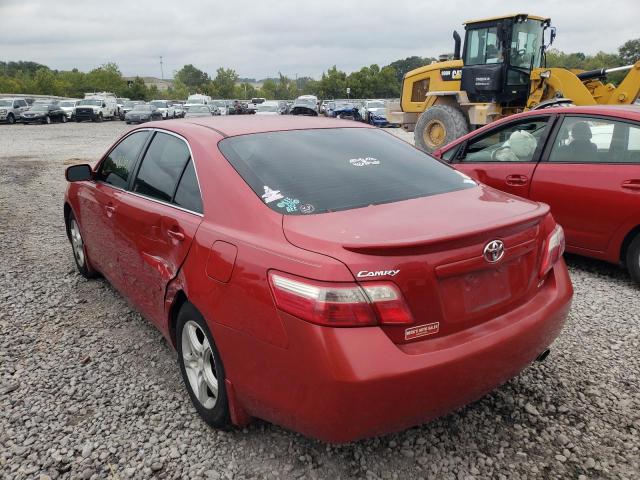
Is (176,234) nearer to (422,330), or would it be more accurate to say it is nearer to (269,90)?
(422,330)

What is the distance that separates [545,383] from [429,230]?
1.51m

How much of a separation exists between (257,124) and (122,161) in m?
1.28

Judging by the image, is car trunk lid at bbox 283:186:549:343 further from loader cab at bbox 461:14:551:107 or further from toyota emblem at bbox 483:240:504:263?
loader cab at bbox 461:14:551:107

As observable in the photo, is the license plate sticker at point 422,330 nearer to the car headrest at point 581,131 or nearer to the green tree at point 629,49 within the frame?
the car headrest at point 581,131

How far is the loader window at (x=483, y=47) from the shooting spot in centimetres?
1115

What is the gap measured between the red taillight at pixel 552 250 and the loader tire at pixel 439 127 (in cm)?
901

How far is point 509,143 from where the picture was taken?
529 centimetres

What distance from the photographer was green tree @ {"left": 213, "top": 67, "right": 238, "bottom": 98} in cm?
10388

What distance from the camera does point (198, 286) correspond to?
2432 mm

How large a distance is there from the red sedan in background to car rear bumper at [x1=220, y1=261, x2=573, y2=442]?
2.61 meters

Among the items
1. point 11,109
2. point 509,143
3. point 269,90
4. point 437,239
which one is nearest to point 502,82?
point 509,143

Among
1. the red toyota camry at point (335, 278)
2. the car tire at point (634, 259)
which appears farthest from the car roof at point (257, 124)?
the car tire at point (634, 259)

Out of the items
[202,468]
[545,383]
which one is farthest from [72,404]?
[545,383]

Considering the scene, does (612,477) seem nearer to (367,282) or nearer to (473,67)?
(367,282)
